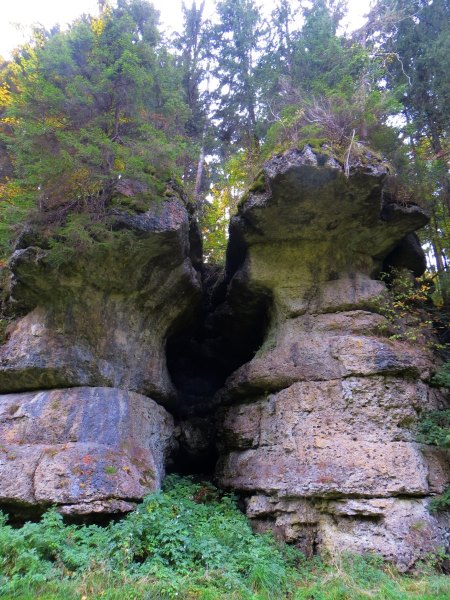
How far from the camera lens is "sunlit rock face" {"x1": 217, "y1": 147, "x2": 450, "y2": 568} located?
6645mm

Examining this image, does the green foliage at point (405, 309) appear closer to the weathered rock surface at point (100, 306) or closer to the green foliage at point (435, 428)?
the green foliage at point (435, 428)

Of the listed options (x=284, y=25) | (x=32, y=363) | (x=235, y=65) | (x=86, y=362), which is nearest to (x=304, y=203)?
(x=86, y=362)

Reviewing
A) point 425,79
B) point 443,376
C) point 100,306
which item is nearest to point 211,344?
point 100,306

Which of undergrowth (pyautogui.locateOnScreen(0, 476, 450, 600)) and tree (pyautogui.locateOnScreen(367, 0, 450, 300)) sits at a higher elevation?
tree (pyautogui.locateOnScreen(367, 0, 450, 300))

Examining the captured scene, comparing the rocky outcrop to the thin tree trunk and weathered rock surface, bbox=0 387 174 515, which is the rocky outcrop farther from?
the thin tree trunk

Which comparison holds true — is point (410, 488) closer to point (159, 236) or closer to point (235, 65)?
point (159, 236)

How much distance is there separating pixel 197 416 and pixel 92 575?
5.47 m

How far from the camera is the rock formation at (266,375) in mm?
6547

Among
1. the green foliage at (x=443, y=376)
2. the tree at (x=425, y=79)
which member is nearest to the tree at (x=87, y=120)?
A: the tree at (x=425, y=79)

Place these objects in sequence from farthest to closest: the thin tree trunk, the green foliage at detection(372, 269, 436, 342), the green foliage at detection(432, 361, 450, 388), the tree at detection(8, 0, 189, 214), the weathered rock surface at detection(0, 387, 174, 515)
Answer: the thin tree trunk, the green foliage at detection(372, 269, 436, 342), the green foliage at detection(432, 361, 450, 388), the tree at detection(8, 0, 189, 214), the weathered rock surface at detection(0, 387, 174, 515)

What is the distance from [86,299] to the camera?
25.5 feet

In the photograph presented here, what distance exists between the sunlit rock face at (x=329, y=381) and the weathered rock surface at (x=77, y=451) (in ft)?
6.99

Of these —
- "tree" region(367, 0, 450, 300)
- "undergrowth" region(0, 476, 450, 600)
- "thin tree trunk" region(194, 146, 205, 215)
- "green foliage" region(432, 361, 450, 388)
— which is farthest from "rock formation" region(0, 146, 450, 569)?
"thin tree trunk" region(194, 146, 205, 215)

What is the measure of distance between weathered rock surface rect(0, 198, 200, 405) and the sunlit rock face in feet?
5.64
